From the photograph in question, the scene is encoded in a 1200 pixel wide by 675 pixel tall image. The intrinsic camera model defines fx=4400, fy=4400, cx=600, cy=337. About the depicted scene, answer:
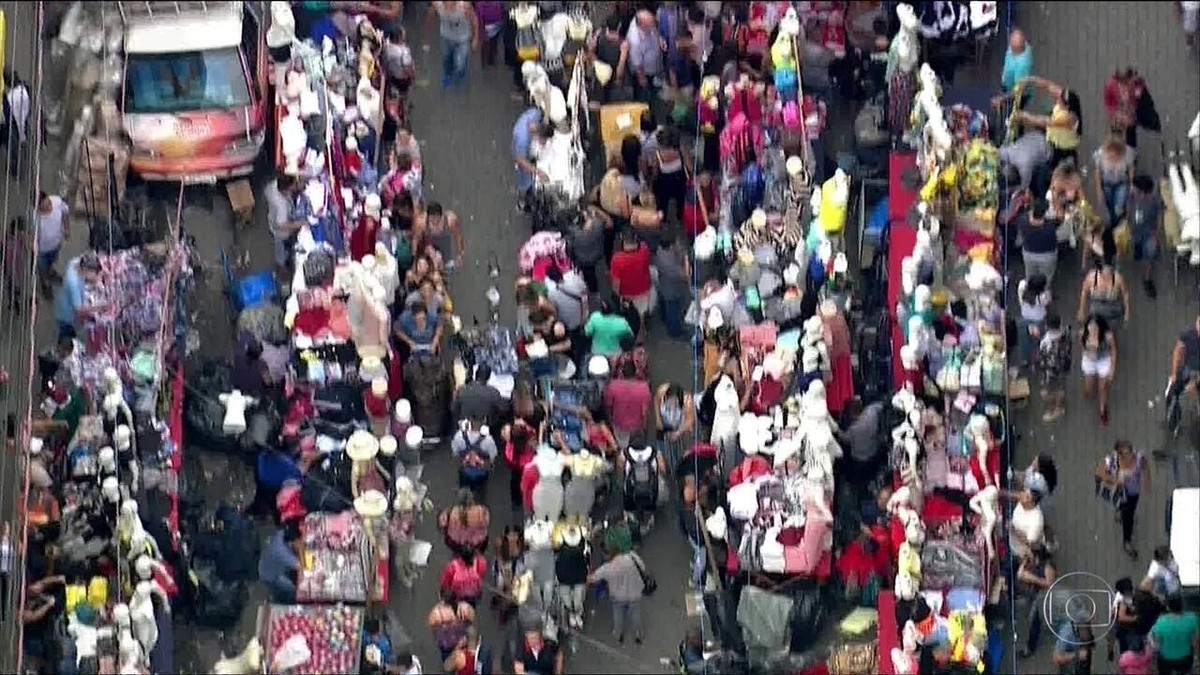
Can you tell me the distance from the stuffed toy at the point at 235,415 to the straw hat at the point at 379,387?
4.66 ft

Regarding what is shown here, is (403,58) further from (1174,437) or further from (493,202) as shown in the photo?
(1174,437)

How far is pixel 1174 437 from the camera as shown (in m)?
49.7

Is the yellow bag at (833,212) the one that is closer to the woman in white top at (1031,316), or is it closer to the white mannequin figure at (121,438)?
the woman in white top at (1031,316)

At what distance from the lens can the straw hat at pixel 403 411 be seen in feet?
162

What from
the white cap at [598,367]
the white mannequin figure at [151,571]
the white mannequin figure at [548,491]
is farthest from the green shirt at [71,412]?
the white cap at [598,367]

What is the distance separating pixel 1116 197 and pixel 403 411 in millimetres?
8605

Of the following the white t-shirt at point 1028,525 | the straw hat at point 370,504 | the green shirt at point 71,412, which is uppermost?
the green shirt at point 71,412

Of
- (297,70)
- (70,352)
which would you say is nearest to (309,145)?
(297,70)

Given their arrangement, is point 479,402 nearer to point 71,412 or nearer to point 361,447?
point 361,447

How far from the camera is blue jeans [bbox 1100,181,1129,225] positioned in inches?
1993

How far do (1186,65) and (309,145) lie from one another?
34.6 ft

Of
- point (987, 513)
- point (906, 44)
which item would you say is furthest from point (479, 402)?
point (906, 44)

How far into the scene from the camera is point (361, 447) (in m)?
48.8

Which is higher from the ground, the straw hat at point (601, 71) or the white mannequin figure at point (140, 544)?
the straw hat at point (601, 71)
